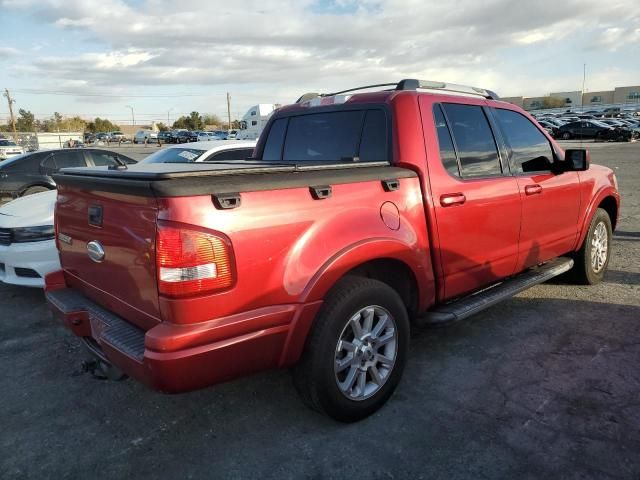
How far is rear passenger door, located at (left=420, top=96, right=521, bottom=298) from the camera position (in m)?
3.43

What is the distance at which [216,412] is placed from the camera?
3.20 m

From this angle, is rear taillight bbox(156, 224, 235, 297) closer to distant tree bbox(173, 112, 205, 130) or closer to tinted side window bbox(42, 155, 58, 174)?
tinted side window bbox(42, 155, 58, 174)

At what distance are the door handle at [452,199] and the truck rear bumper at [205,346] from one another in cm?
123

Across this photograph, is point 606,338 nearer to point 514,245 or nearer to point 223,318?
point 514,245

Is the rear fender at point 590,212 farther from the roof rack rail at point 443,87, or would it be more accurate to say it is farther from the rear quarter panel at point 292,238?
the rear quarter panel at point 292,238

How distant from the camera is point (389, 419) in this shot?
3057 mm

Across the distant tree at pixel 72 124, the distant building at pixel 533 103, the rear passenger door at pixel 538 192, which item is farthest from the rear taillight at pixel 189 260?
the distant building at pixel 533 103

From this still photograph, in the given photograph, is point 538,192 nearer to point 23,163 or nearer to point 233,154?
point 233,154

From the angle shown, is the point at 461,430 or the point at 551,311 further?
the point at 551,311

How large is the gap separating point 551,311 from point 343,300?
280cm

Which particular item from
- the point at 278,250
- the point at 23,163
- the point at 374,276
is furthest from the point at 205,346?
the point at 23,163

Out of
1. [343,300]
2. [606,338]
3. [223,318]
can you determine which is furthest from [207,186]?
[606,338]

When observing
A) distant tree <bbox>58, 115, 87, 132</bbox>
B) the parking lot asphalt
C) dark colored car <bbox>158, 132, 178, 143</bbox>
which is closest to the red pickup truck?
the parking lot asphalt

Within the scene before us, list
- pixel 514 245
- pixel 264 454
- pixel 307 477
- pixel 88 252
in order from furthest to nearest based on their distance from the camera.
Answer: pixel 514 245 → pixel 88 252 → pixel 264 454 → pixel 307 477
